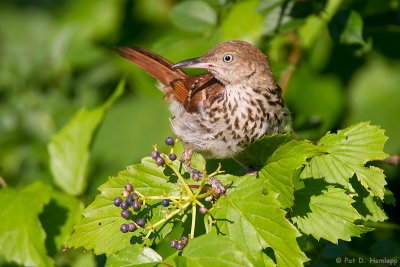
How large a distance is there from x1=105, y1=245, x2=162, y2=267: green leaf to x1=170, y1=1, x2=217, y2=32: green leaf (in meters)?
1.91

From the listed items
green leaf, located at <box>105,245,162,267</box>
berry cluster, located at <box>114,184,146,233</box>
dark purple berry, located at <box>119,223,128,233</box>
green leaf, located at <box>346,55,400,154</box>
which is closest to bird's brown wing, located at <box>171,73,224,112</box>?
berry cluster, located at <box>114,184,146,233</box>

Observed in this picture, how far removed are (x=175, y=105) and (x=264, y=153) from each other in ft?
4.58

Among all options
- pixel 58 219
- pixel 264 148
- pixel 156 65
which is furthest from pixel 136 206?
pixel 156 65

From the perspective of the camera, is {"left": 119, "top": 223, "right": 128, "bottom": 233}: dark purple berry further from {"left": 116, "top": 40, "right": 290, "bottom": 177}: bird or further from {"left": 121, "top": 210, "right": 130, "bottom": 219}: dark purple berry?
{"left": 116, "top": 40, "right": 290, "bottom": 177}: bird

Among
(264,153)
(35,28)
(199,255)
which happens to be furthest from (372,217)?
(35,28)

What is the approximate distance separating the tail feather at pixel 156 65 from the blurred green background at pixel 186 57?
19 centimetres

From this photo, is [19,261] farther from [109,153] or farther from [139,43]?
[139,43]

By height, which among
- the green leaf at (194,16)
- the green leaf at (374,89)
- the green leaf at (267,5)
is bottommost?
the green leaf at (374,89)

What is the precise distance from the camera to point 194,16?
3863mm

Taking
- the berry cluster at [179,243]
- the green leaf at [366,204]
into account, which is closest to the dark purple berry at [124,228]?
the berry cluster at [179,243]

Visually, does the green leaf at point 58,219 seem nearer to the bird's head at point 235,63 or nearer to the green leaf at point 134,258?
the green leaf at point 134,258

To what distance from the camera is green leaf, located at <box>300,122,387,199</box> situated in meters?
2.83

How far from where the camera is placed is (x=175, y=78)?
4266mm

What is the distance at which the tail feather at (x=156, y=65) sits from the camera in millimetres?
4289
